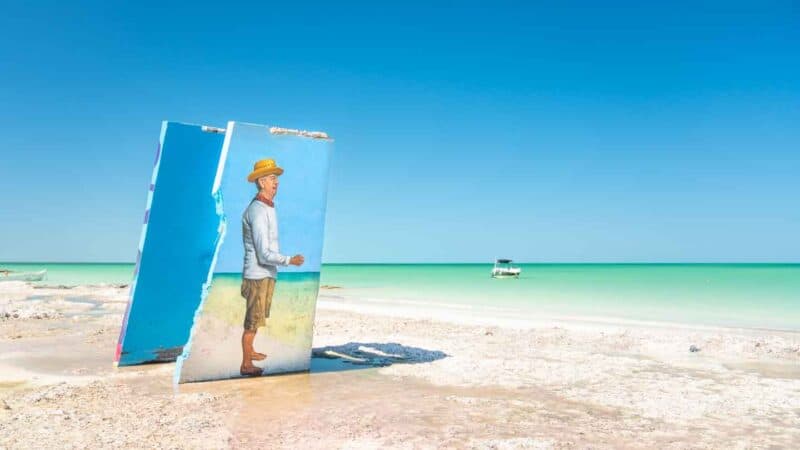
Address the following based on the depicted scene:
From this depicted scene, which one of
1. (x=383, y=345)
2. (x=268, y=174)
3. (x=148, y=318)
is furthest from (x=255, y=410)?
(x=383, y=345)

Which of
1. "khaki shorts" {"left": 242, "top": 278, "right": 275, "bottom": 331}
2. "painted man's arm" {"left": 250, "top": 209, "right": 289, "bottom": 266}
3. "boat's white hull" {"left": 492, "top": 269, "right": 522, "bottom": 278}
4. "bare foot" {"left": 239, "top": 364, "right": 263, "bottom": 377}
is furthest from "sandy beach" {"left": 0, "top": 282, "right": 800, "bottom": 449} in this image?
"boat's white hull" {"left": 492, "top": 269, "right": 522, "bottom": 278}

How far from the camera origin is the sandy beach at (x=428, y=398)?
5465 mm

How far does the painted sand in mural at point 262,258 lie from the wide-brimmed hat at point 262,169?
0.04 feet

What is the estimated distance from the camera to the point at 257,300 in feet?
25.9

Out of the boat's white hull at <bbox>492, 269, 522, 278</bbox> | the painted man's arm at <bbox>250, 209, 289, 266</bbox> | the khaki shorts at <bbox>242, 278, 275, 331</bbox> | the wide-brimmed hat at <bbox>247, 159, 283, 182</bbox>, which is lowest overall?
the khaki shorts at <bbox>242, 278, 275, 331</bbox>

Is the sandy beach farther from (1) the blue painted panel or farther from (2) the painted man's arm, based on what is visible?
(2) the painted man's arm

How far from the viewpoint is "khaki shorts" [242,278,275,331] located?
7820mm

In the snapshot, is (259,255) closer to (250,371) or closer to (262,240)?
(262,240)

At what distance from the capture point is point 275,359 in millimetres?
8305

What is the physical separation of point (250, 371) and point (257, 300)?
102 cm

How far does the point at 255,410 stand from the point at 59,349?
654 cm

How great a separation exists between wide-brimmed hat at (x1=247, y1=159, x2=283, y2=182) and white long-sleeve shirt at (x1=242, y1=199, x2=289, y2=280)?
0.32 meters

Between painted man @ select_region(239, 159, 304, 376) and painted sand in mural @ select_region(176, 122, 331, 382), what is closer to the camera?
painted sand in mural @ select_region(176, 122, 331, 382)

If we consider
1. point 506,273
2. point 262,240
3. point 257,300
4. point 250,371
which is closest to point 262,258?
point 262,240
